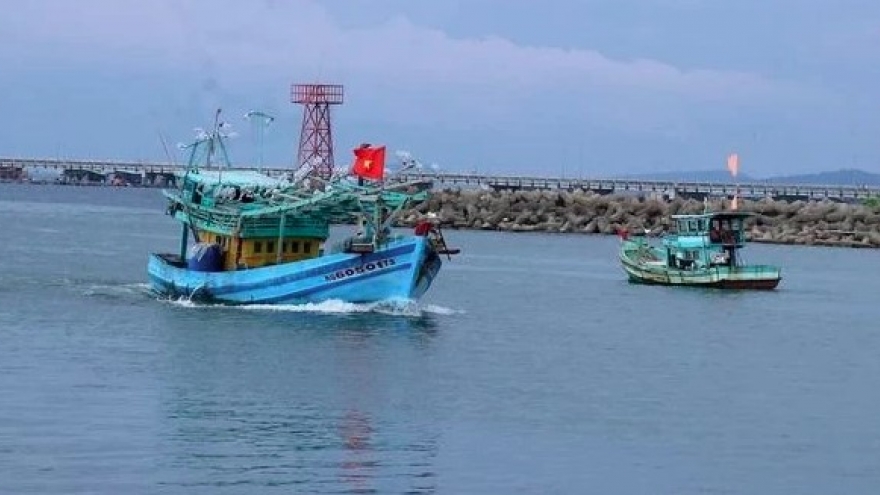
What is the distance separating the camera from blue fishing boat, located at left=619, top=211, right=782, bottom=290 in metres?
65.2

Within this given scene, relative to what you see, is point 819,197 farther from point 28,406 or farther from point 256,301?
point 28,406

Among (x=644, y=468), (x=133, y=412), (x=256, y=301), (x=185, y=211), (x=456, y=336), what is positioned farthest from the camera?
(x=185, y=211)

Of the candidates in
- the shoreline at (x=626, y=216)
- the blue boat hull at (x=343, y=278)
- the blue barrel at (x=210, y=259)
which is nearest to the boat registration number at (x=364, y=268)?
the blue boat hull at (x=343, y=278)

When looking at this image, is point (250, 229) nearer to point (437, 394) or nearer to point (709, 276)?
point (437, 394)

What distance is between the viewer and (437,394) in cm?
3372

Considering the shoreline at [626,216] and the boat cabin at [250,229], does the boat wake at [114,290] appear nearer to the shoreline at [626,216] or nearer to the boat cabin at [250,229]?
the boat cabin at [250,229]

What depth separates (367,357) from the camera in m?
39.0

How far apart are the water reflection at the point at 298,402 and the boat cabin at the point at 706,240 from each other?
67.0 ft

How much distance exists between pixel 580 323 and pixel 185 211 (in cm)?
1167

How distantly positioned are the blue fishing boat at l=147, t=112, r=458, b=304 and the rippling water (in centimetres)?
68

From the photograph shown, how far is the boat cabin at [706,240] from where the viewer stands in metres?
65.1

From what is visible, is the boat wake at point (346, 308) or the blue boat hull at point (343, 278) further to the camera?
the boat wake at point (346, 308)

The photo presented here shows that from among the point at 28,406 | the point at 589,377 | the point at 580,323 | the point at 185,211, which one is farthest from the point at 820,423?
the point at 185,211

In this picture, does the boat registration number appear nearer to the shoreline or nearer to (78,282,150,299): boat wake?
(78,282,150,299): boat wake
